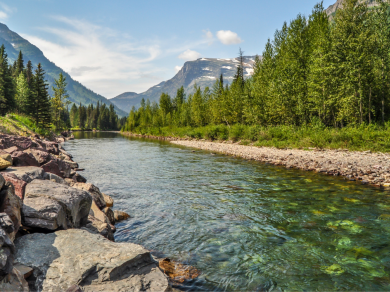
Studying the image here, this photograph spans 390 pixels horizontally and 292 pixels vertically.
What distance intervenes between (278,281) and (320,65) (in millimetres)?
28640

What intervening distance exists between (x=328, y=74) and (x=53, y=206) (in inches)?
1156

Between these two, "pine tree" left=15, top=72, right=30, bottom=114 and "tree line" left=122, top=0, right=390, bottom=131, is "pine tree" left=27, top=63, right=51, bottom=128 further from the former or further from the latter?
"tree line" left=122, top=0, right=390, bottom=131

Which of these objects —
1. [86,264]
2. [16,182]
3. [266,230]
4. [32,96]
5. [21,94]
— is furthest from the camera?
[21,94]

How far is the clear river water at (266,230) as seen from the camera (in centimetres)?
495

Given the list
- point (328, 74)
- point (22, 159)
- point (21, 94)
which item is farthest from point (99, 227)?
point (21, 94)

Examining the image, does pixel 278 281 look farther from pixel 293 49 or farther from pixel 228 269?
pixel 293 49

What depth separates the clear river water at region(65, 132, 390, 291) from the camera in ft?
16.3

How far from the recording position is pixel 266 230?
7.17 m

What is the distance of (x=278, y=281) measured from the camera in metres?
4.81

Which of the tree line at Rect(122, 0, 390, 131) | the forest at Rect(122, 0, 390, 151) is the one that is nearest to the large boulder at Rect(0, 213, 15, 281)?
the forest at Rect(122, 0, 390, 151)

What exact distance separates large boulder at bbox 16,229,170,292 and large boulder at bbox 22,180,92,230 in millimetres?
344

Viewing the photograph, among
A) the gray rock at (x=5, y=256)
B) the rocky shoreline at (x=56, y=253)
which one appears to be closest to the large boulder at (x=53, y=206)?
the rocky shoreline at (x=56, y=253)

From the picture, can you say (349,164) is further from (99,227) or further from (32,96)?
(32,96)

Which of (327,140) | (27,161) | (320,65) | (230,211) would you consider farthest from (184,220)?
(320,65)
